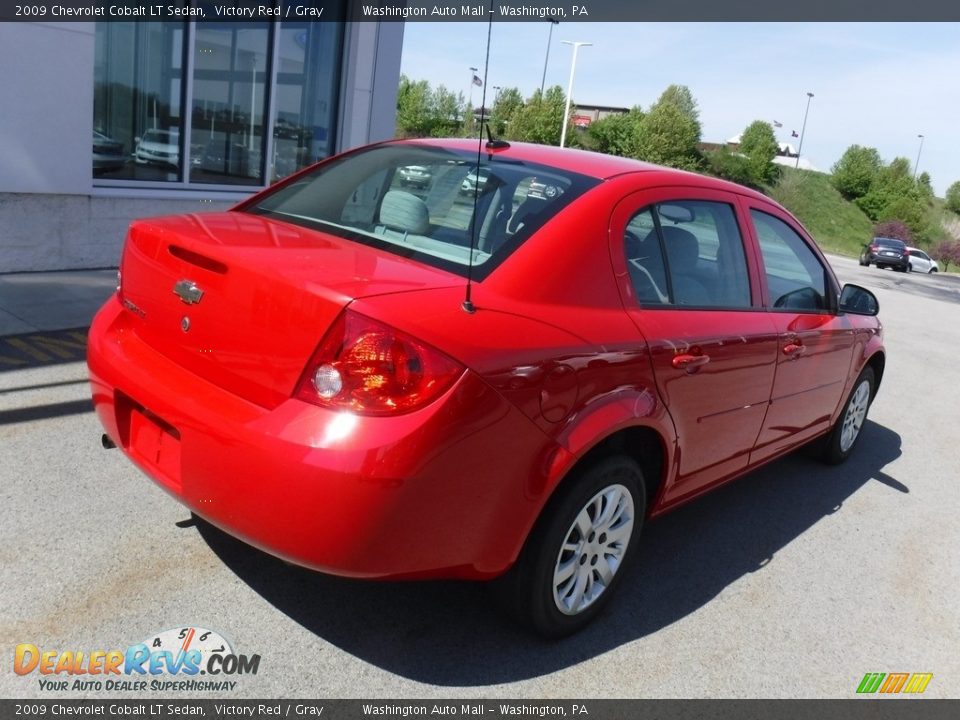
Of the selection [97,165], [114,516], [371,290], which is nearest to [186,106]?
[97,165]

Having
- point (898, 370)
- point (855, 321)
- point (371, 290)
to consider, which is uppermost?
point (371, 290)

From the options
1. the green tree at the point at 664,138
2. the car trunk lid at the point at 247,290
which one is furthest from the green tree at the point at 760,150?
the car trunk lid at the point at 247,290

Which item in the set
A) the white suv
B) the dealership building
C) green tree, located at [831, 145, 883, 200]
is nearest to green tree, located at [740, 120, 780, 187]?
green tree, located at [831, 145, 883, 200]

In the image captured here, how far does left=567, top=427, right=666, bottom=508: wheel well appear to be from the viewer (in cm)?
292

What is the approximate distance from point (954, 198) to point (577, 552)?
98607mm

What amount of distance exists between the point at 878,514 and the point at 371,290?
3599mm

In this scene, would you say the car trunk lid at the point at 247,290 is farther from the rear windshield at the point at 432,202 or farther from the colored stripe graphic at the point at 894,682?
the colored stripe graphic at the point at 894,682

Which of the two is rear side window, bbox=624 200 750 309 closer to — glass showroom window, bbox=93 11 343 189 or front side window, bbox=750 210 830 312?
front side window, bbox=750 210 830 312

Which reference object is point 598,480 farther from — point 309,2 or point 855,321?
point 309,2

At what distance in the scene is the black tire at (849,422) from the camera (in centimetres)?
523

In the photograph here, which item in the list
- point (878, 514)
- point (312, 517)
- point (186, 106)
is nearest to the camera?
point (312, 517)

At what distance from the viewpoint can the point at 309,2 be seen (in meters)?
10.2

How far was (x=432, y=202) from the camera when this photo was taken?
10.7 feet

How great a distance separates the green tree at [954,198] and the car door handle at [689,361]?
95.0m
